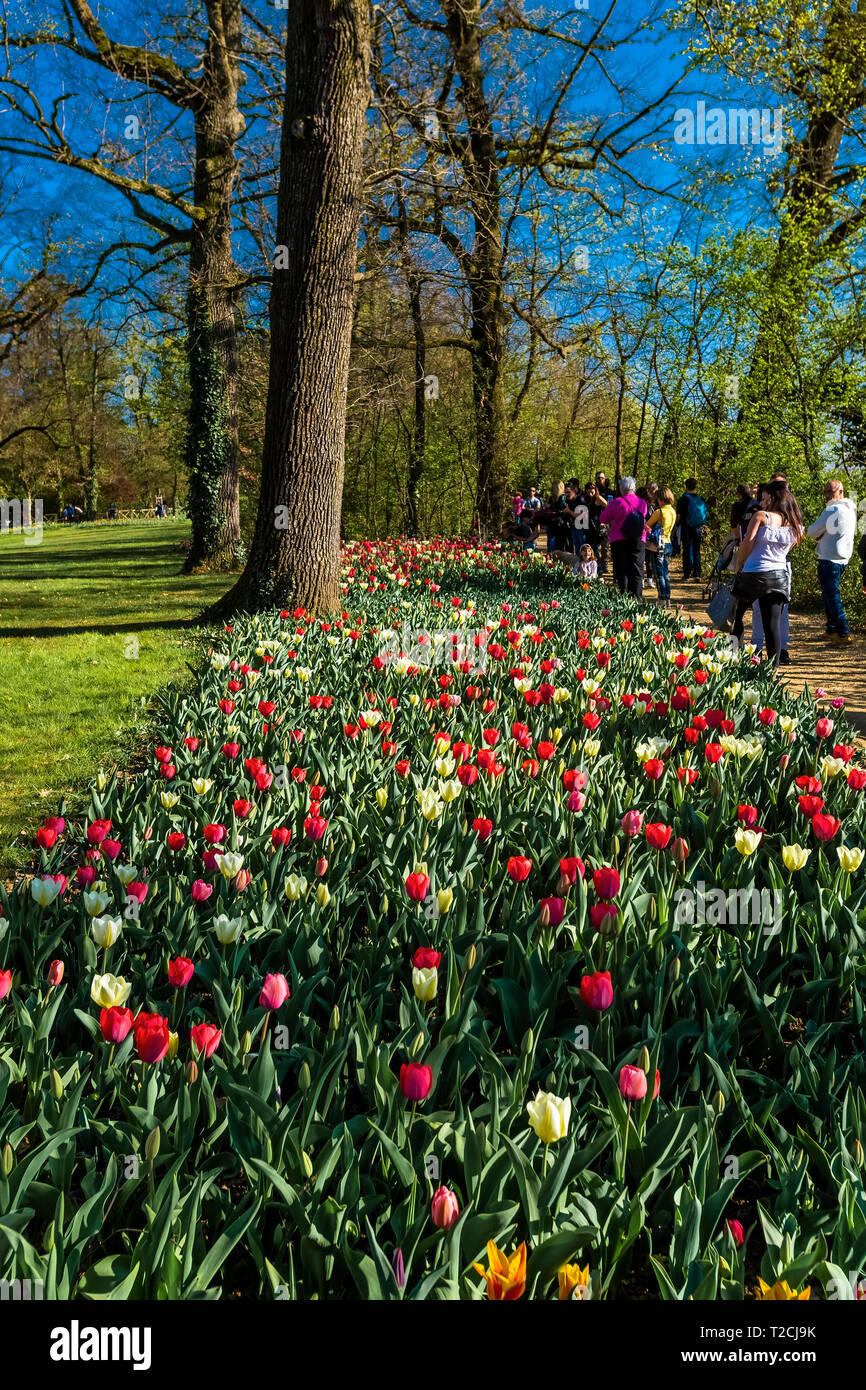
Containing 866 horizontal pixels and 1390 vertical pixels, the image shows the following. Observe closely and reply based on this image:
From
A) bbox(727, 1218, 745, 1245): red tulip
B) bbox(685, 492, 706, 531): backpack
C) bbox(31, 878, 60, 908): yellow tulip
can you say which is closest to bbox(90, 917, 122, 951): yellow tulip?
bbox(31, 878, 60, 908): yellow tulip

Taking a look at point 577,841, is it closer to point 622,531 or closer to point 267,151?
point 622,531

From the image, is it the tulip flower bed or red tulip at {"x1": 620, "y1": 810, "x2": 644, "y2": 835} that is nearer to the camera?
the tulip flower bed

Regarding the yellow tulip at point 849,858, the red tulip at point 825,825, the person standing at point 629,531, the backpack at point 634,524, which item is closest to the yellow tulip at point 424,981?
the yellow tulip at point 849,858

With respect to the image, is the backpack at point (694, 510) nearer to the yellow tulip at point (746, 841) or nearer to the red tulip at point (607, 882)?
the yellow tulip at point (746, 841)

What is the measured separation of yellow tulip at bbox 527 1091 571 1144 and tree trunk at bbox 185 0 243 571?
13.8 metres

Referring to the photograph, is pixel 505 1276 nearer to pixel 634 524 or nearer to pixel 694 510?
pixel 634 524

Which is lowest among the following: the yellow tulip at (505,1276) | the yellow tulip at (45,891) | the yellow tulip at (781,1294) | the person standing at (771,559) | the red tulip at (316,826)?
the yellow tulip at (781,1294)

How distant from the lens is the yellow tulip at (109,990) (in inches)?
66.6

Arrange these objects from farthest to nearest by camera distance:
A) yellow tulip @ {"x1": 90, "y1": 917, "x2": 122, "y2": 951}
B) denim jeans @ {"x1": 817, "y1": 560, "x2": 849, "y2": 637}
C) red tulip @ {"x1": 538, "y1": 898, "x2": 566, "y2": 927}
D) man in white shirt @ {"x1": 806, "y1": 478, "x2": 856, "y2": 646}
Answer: denim jeans @ {"x1": 817, "y1": 560, "x2": 849, "y2": 637}
man in white shirt @ {"x1": 806, "y1": 478, "x2": 856, "y2": 646}
red tulip @ {"x1": 538, "y1": 898, "x2": 566, "y2": 927}
yellow tulip @ {"x1": 90, "y1": 917, "x2": 122, "y2": 951}

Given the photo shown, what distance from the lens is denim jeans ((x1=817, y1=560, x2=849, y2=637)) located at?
9.06 m

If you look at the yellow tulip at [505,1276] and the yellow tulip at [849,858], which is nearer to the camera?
the yellow tulip at [505,1276]

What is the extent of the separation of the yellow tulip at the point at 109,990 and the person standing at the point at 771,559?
613cm

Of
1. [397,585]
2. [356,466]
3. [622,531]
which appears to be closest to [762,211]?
[356,466]

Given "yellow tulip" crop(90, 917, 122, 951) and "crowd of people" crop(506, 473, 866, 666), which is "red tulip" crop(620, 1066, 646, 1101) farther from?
"crowd of people" crop(506, 473, 866, 666)
